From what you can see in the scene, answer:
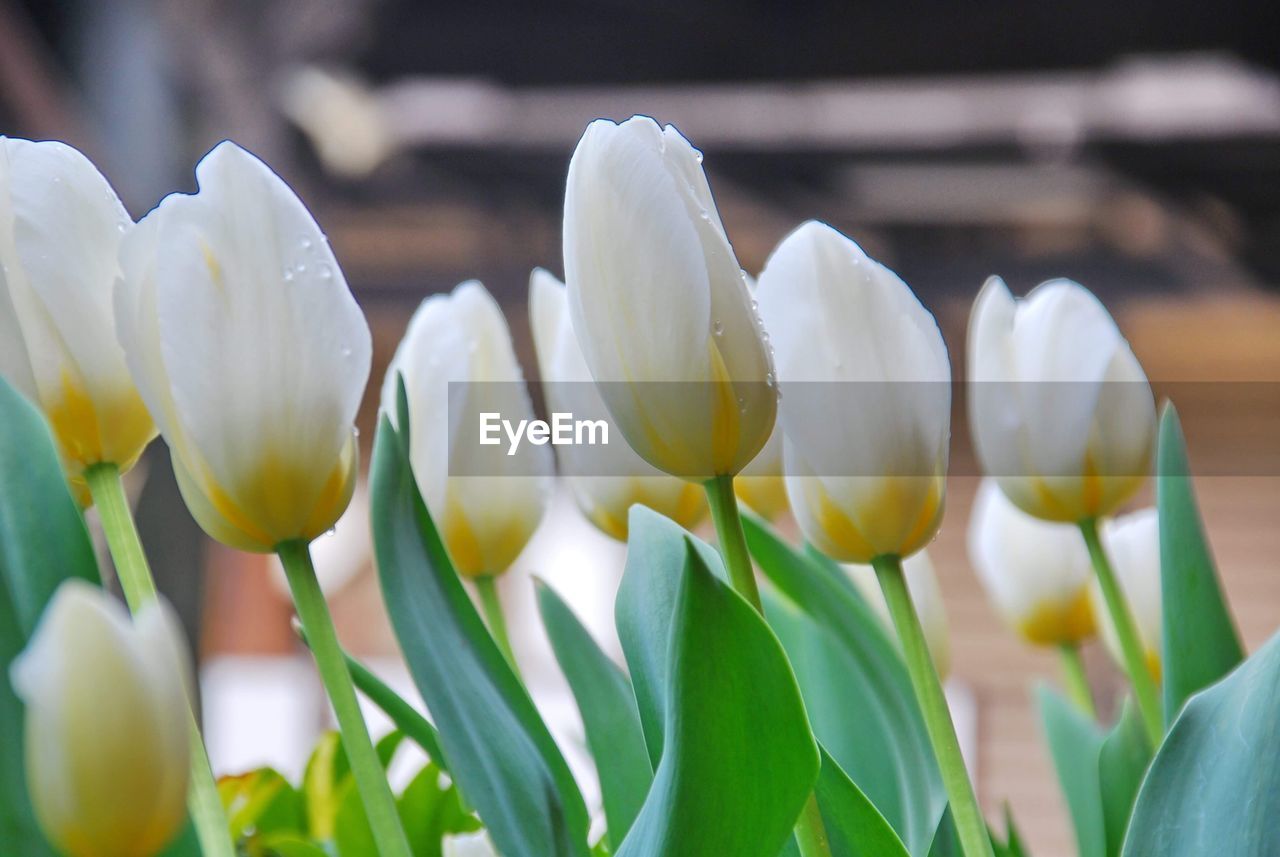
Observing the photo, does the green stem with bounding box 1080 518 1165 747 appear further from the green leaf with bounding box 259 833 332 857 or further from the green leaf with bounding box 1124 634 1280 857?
the green leaf with bounding box 259 833 332 857

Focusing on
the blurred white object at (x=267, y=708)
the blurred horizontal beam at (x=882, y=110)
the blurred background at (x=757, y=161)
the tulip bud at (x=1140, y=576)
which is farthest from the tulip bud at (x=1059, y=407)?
the blurred white object at (x=267, y=708)

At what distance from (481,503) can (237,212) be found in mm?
152

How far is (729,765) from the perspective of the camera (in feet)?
0.88

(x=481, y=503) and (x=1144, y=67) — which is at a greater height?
(x=1144, y=67)

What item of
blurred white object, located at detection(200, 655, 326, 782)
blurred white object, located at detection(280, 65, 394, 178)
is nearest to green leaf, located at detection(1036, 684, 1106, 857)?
blurred white object, located at detection(280, 65, 394, 178)

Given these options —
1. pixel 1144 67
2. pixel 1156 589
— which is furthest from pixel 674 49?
pixel 1156 589

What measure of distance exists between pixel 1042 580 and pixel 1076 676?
41mm

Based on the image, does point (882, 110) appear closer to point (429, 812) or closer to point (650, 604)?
point (429, 812)

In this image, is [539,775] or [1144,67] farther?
[1144,67]

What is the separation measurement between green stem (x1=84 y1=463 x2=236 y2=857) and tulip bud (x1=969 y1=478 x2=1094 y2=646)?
1.21 feet

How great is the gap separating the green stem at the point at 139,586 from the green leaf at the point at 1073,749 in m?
0.33

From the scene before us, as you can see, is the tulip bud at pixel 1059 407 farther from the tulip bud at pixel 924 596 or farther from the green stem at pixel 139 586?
the green stem at pixel 139 586

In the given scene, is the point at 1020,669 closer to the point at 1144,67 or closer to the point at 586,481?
the point at 1144,67

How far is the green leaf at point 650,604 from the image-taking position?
0.30 m
